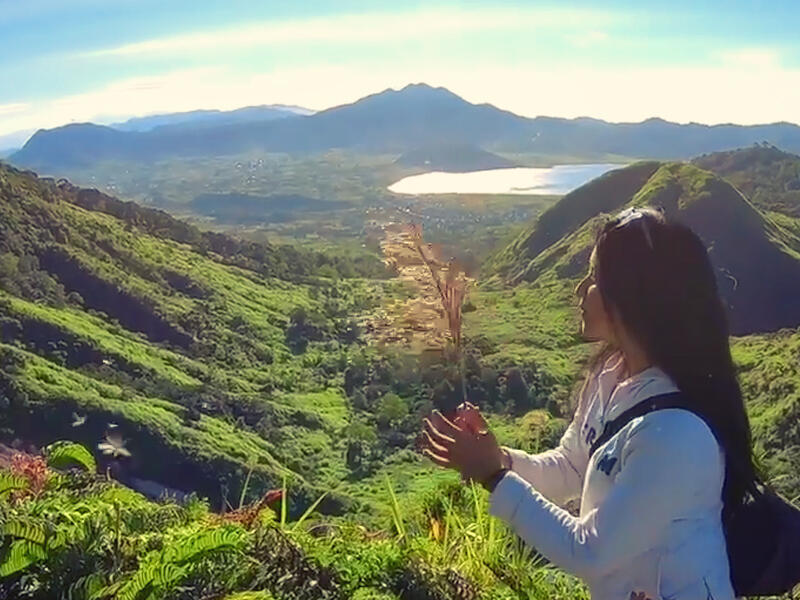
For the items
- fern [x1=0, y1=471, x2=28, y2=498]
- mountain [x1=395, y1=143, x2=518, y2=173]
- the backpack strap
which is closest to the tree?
fern [x1=0, y1=471, x2=28, y2=498]

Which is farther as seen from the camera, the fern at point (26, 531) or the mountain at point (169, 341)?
the mountain at point (169, 341)

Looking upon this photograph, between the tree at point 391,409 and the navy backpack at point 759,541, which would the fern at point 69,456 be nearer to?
the navy backpack at point 759,541

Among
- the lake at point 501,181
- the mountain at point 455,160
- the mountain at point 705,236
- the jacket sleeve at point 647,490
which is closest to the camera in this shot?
the jacket sleeve at point 647,490

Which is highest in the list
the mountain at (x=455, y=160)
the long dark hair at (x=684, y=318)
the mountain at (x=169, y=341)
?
the mountain at (x=455, y=160)

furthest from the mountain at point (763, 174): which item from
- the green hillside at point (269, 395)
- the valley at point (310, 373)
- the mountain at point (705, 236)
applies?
the green hillside at point (269, 395)

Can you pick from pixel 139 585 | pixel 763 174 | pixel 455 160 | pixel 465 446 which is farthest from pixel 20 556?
pixel 455 160

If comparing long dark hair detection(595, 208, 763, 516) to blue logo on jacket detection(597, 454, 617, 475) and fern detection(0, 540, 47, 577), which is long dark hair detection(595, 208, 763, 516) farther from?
fern detection(0, 540, 47, 577)

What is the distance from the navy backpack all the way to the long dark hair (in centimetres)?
3

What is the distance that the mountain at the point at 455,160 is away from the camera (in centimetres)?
13900

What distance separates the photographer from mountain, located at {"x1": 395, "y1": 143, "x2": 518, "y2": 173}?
139m

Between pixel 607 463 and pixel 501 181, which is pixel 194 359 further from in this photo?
pixel 501 181

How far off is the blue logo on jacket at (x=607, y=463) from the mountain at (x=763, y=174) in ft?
236

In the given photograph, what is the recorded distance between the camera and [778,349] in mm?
40656

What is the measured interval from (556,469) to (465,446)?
0.27m
